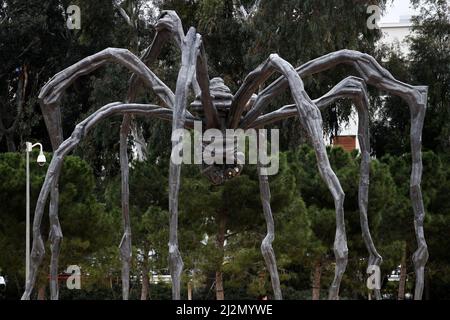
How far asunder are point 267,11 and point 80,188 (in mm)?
6782

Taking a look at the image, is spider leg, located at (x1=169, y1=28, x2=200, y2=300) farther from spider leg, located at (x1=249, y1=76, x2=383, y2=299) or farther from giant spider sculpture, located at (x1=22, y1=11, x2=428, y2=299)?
spider leg, located at (x1=249, y1=76, x2=383, y2=299)

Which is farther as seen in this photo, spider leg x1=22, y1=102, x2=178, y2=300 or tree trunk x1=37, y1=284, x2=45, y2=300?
tree trunk x1=37, y1=284, x2=45, y2=300

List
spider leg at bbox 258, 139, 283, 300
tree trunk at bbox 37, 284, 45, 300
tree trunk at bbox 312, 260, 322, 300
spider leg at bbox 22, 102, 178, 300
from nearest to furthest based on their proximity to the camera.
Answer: spider leg at bbox 22, 102, 178, 300 → spider leg at bbox 258, 139, 283, 300 → tree trunk at bbox 37, 284, 45, 300 → tree trunk at bbox 312, 260, 322, 300

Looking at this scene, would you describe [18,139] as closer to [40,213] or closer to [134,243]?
[134,243]

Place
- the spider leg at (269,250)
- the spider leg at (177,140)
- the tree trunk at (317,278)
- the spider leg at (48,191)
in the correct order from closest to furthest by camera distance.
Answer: the spider leg at (177,140) → the spider leg at (48,191) → the spider leg at (269,250) → the tree trunk at (317,278)

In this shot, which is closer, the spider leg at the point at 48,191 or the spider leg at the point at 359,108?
the spider leg at the point at 48,191

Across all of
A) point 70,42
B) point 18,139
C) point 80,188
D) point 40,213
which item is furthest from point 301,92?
point 18,139

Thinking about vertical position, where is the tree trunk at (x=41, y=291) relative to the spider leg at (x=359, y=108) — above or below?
below

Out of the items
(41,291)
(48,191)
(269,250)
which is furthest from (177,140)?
(41,291)

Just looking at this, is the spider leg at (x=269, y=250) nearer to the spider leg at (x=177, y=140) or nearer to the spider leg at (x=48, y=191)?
the spider leg at (x=177, y=140)

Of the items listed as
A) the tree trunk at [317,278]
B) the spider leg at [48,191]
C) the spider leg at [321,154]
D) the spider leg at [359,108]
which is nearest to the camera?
the spider leg at [321,154]

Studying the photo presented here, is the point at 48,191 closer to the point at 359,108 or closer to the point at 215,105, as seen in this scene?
the point at 215,105

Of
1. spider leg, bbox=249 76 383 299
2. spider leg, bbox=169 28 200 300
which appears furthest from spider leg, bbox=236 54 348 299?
spider leg, bbox=249 76 383 299

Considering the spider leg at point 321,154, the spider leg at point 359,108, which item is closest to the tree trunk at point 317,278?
the spider leg at point 359,108
